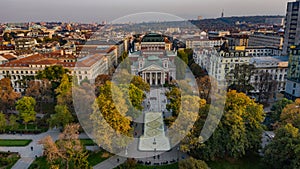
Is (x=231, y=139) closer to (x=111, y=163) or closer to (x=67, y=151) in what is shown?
(x=111, y=163)

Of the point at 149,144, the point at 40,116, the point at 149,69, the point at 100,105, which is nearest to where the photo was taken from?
the point at 100,105

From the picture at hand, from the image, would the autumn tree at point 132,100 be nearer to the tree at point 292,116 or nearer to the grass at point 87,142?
the grass at point 87,142

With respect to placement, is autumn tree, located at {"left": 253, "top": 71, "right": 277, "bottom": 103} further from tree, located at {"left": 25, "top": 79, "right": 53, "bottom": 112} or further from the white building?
tree, located at {"left": 25, "top": 79, "right": 53, "bottom": 112}

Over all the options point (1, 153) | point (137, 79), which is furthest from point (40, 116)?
point (137, 79)

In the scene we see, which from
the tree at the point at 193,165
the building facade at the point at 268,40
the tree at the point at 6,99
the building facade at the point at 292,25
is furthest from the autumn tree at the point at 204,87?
the building facade at the point at 268,40

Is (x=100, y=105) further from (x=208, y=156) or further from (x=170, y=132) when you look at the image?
(x=208, y=156)

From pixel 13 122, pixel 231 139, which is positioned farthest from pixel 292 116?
pixel 13 122

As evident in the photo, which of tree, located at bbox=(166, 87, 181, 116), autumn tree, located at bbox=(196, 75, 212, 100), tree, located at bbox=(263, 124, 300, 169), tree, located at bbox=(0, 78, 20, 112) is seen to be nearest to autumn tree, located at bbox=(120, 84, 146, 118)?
tree, located at bbox=(166, 87, 181, 116)

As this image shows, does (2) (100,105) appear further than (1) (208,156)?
Yes
